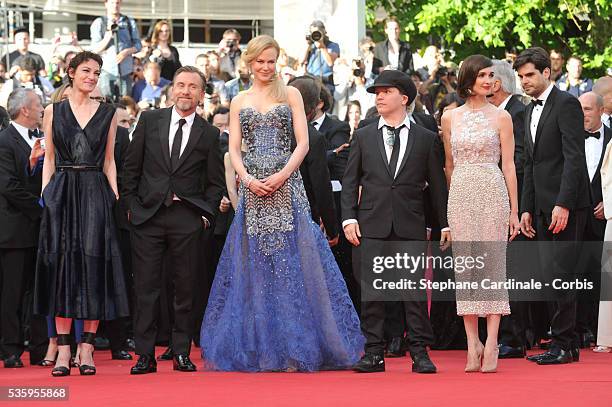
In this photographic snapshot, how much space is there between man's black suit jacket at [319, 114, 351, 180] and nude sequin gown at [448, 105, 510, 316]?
2389 mm

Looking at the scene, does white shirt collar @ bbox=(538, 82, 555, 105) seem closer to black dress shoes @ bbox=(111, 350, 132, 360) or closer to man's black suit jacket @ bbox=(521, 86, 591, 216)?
man's black suit jacket @ bbox=(521, 86, 591, 216)

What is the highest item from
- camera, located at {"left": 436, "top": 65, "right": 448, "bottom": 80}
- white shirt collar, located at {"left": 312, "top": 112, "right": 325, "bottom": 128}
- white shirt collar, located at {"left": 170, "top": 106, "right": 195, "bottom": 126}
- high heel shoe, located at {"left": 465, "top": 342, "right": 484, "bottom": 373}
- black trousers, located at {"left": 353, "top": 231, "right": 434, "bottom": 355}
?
camera, located at {"left": 436, "top": 65, "right": 448, "bottom": 80}

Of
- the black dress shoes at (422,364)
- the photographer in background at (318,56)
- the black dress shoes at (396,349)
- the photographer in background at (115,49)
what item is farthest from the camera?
the photographer in background at (318,56)

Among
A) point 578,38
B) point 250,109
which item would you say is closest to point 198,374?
point 250,109

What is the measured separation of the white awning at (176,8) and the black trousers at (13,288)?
533 inches

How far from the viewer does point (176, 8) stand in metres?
26.3

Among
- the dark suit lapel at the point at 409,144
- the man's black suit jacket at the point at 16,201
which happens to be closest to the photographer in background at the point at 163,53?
the man's black suit jacket at the point at 16,201

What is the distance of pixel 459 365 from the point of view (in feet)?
36.8

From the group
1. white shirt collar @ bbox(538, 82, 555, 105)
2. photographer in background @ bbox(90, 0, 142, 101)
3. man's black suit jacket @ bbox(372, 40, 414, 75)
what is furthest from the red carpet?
man's black suit jacket @ bbox(372, 40, 414, 75)

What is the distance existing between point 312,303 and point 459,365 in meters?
1.18

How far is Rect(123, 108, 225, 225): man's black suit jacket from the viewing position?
10.9 metres

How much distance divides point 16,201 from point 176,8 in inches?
582

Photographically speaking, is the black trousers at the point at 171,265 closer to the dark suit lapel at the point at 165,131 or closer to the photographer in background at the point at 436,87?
→ the dark suit lapel at the point at 165,131

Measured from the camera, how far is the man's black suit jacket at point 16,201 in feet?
39.0
